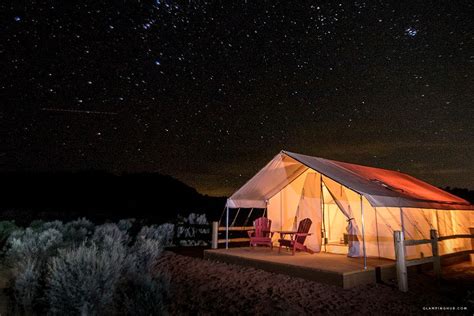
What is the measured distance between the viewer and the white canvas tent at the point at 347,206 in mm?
7336

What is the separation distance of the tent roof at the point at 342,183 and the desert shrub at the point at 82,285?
454cm

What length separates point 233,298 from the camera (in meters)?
4.77

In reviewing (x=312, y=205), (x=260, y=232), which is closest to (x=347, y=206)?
(x=312, y=205)

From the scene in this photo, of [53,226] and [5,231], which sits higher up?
[53,226]

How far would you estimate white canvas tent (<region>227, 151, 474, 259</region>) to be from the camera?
289 inches

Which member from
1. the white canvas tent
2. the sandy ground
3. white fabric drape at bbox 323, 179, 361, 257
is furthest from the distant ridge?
the sandy ground

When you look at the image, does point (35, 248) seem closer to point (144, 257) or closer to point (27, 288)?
point (144, 257)

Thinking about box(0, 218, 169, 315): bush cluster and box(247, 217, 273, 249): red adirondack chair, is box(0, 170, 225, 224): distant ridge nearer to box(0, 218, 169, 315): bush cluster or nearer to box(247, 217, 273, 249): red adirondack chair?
box(247, 217, 273, 249): red adirondack chair

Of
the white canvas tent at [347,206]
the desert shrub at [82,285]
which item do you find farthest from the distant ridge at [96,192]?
the desert shrub at [82,285]

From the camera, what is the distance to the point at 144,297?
13.3 feet

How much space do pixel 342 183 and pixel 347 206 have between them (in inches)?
83.2

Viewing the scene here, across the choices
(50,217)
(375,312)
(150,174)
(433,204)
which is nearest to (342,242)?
(433,204)

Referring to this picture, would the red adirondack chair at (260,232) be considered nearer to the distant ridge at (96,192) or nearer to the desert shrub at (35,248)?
the desert shrub at (35,248)

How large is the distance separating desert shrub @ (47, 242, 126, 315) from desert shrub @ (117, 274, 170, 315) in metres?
0.23
